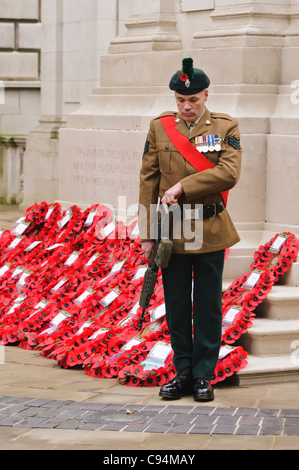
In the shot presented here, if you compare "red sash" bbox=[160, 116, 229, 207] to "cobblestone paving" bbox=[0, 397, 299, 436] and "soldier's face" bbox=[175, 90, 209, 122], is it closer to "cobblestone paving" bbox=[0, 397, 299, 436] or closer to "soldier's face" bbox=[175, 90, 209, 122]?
"soldier's face" bbox=[175, 90, 209, 122]

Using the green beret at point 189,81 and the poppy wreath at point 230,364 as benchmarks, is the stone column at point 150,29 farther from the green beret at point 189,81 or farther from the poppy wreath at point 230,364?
the poppy wreath at point 230,364

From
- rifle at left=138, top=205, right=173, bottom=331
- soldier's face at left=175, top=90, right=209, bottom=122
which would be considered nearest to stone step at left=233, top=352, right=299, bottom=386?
rifle at left=138, top=205, right=173, bottom=331

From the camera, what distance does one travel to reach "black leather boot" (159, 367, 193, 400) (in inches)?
198

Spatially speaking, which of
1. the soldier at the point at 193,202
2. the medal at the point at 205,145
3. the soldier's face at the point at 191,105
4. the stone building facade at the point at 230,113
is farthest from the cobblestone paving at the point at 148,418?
the soldier's face at the point at 191,105

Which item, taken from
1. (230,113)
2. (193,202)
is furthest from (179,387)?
(230,113)

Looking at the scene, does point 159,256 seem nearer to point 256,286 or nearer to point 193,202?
point 193,202

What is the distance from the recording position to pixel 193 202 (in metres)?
5.04

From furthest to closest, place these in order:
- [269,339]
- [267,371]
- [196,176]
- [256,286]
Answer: [256,286] < [269,339] < [267,371] < [196,176]

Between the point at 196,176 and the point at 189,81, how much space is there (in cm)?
56

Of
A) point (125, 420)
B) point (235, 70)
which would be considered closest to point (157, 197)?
point (125, 420)

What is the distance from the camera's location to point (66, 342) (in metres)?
6.16

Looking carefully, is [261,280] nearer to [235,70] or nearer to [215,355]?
[215,355]

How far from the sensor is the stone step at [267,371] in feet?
17.9

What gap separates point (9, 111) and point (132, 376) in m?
11.2
